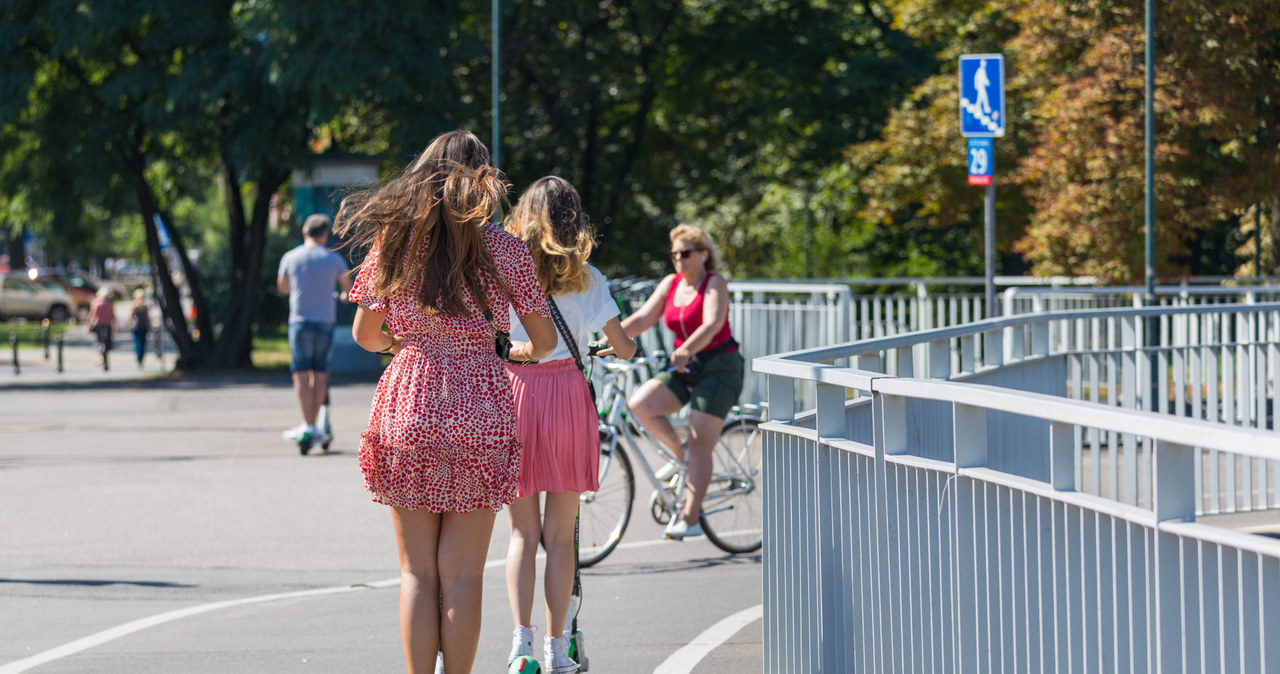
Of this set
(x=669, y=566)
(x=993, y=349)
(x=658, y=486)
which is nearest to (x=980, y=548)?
(x=993, y=349)

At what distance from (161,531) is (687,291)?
3475 mm

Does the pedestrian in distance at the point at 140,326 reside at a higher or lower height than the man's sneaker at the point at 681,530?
higher

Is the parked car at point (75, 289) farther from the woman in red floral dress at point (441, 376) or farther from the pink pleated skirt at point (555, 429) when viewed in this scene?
the woman in red floral dress at point (441, 376)

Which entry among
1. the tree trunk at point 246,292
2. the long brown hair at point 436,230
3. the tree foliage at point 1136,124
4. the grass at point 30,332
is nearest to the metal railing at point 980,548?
the long brown hair at point 436,230

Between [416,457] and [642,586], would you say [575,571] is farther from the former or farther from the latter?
[642,586]

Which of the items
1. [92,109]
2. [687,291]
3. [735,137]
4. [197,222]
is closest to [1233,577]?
[687,291]

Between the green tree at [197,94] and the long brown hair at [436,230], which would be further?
the green tree at [197,94]

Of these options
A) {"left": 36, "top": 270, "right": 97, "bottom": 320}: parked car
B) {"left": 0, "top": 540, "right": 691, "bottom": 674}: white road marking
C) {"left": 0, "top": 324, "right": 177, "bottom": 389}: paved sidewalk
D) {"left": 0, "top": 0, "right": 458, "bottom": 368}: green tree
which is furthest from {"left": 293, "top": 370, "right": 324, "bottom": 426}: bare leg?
{"left": 36, "top": 270, "right": 97, "bottom": 320}: parked car

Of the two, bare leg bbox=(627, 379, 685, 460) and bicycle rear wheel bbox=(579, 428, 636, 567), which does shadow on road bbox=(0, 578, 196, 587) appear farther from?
bare leg bbox=(627, 379, 685, 460)

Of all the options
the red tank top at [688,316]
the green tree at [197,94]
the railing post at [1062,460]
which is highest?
the green tree at [197,94]

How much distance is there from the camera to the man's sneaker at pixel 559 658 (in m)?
5.11

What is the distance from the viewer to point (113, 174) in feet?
76.2

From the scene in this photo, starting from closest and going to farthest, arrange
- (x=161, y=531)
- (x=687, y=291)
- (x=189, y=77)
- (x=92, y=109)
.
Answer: (x=687, y=291), (x=161, y=531), (x=189, y=77), (x=92, y=109)

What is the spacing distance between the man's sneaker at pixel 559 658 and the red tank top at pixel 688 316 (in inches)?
113
